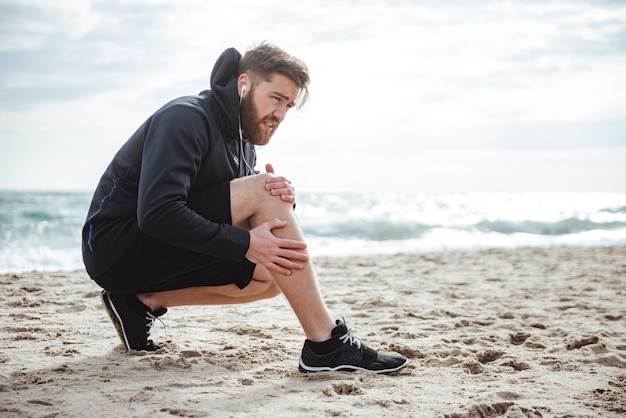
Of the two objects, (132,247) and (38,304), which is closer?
(132,247)

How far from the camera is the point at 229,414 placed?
1.95 m

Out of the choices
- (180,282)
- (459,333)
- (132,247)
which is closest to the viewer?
(132,247)

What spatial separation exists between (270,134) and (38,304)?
208cm

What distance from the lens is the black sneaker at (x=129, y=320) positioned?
2684 mm

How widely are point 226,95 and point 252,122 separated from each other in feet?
0.61

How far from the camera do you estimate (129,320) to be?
106 inches

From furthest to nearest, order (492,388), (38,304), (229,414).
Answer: (38,304) → (492,388) → (229,414)

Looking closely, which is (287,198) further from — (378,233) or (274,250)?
(378,233)

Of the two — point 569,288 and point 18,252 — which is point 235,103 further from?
point 18,252

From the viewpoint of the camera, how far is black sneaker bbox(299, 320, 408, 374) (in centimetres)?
246

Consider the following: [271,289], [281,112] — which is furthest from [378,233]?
[281,112]

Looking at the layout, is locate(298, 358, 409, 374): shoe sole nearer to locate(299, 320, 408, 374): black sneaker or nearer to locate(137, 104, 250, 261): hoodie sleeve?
locate(299, 320, 408, 374): black sneaker

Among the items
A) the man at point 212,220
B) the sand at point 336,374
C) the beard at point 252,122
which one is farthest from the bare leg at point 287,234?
the beard at point 252,122

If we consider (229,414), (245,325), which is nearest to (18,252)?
(245,325)
